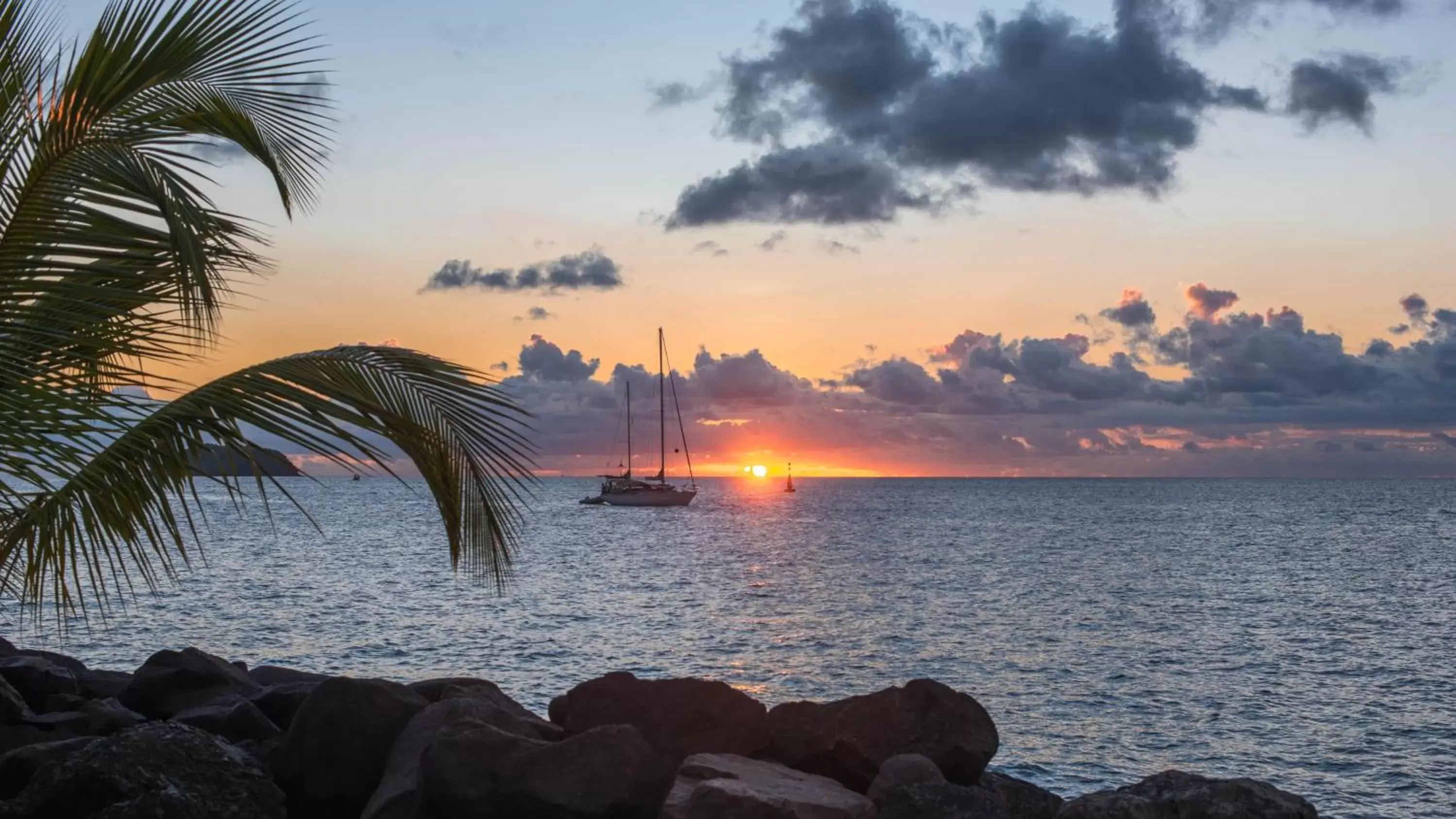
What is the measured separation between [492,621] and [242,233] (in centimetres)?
3392

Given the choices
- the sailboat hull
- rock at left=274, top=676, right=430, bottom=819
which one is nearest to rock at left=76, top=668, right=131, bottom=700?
rock at left=274, top=676, right=430, bottom=819

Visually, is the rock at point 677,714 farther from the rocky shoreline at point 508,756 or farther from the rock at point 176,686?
the rock at point 176,686

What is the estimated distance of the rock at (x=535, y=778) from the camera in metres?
9.94

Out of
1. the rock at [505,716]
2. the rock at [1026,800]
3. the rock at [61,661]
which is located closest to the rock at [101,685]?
the rock at [61,661]

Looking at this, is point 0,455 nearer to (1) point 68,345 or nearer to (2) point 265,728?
(1) point 68,345

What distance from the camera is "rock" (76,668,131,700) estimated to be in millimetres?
16062

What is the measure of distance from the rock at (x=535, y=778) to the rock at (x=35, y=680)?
760cm

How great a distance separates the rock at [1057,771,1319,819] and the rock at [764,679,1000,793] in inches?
86.3

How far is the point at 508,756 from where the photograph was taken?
1012cm

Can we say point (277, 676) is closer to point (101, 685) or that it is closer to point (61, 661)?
point (101, 685)

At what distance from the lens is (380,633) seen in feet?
126

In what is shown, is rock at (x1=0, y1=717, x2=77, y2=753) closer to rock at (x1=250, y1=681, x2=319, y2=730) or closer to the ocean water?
rock at (x1=250, y1=681, x2=319, y2=730)

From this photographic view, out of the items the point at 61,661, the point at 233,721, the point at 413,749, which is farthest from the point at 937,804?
the point at 61,661

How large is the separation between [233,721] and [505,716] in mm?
3165
